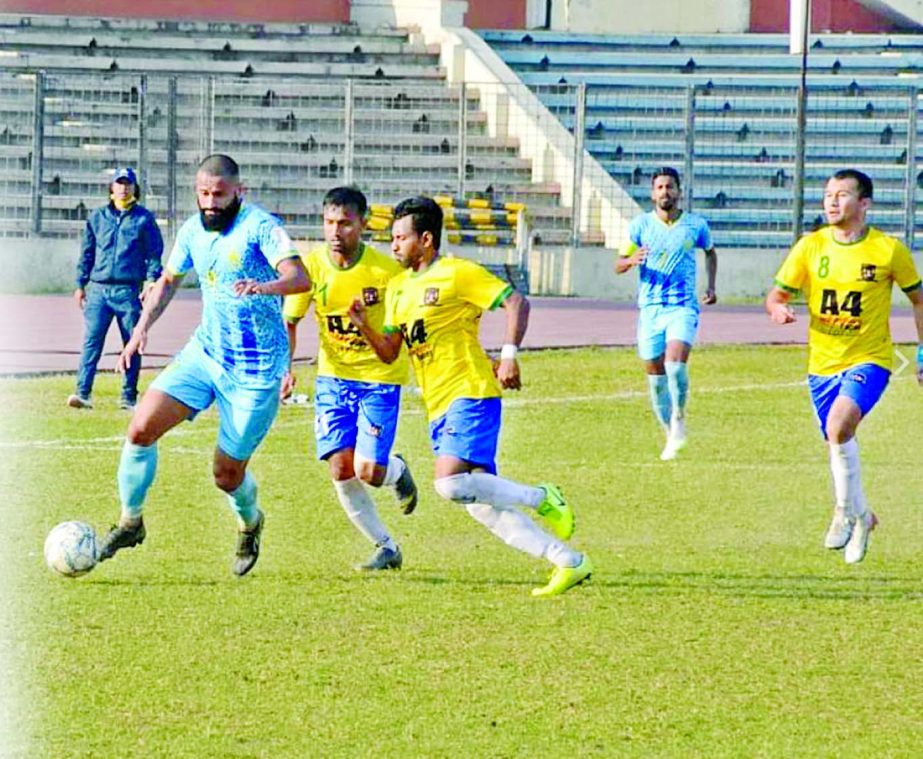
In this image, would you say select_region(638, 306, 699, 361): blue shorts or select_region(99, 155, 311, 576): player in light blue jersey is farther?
select_region(638, 306, 699, 361): blue shorts

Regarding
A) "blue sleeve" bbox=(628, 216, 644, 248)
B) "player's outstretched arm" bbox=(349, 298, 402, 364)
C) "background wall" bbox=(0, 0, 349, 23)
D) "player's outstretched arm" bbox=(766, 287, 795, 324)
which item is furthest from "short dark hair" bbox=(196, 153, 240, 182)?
"background wall" bbox=(0, 0, 349, 23)

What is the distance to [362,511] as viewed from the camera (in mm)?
11328

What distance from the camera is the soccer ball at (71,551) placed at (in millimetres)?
10641

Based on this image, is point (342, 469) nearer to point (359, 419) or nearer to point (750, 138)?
point (359, 419)

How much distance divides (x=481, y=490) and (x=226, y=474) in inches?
52.1

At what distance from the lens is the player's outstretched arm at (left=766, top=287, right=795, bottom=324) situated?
12.2 meters

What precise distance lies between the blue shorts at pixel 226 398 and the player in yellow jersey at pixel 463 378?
686 millimetres

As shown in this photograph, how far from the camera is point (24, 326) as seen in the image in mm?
26328

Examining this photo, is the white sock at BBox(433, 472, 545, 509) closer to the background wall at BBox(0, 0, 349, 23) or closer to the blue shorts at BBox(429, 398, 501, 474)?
the blue shorts at BBox(429, 398, 501, 474)

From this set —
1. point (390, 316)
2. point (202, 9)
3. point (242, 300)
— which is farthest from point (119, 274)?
point (202, 9)

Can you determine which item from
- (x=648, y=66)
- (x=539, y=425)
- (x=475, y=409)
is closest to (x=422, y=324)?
(x=475, y=409)

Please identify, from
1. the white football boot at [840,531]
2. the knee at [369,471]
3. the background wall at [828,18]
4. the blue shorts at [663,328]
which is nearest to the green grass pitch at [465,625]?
the white football boot at [840,531]

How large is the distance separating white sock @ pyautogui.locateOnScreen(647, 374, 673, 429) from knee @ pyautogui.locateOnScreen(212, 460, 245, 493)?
6397mm

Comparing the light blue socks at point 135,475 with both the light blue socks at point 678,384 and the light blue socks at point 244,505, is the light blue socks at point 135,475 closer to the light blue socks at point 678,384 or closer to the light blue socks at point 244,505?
the light blue socks at point 244,505
